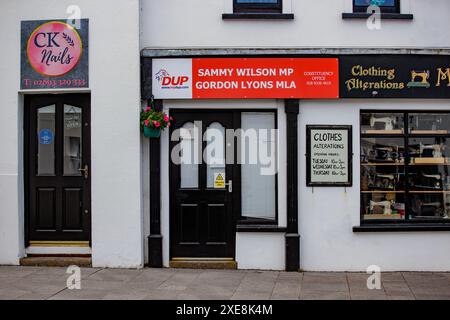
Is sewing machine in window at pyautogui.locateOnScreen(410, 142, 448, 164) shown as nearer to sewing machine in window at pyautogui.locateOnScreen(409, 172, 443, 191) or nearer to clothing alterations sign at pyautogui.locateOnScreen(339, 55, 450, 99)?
sewing machine in window at pyautogui.locateOnScreen(409, 172, 443, 191)

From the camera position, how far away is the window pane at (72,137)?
1038 centimetres

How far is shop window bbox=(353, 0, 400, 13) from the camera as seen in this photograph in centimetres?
1030

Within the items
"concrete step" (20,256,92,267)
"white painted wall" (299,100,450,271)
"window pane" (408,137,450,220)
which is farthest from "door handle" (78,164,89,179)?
"window pane" (408,137,450,220)

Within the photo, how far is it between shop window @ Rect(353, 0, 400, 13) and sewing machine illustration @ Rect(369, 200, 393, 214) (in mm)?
3156

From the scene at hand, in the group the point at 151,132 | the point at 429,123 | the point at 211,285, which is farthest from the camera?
the point at 429,123

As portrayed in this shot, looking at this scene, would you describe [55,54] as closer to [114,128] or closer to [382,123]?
[114,128]

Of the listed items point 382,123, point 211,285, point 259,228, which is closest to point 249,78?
point 382,123

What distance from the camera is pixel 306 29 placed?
10.1m

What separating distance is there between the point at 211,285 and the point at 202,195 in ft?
5.91

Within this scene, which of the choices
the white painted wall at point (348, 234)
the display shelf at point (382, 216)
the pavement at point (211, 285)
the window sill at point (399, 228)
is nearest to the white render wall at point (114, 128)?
the pavement at point (211, 285)

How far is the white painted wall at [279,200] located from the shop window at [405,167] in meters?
1.33

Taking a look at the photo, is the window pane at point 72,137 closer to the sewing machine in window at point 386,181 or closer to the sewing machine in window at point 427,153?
the sewing machine in window at point 386,181

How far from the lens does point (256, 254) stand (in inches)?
397
